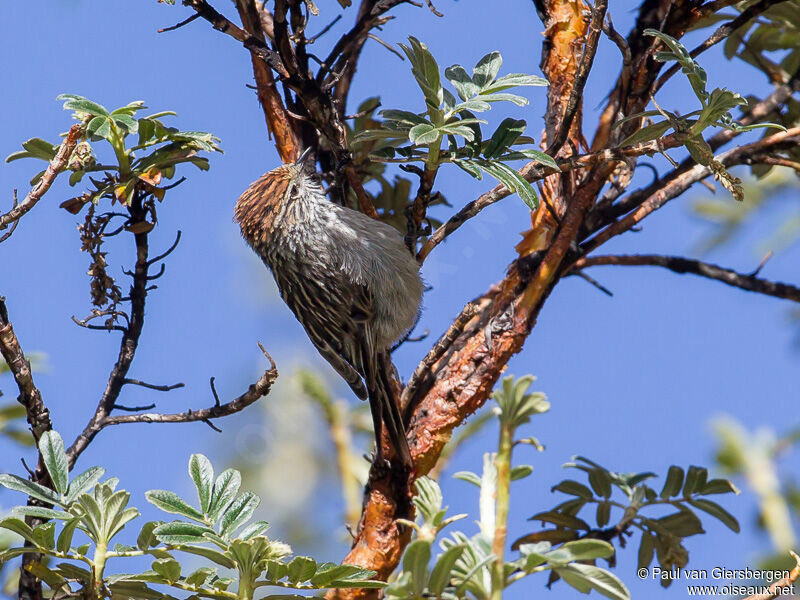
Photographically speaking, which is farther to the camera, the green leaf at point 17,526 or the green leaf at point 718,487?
the green leaf at point 718,487

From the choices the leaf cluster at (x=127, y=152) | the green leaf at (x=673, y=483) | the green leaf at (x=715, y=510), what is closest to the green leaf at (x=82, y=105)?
the leaf cluster at (x=127, y=152)

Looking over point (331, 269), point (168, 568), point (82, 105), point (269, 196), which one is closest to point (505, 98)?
point (82, 105)

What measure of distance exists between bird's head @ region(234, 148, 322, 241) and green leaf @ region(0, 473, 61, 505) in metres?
1.76

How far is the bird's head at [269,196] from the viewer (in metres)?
3.43

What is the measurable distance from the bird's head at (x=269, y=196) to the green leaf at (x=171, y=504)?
173cm

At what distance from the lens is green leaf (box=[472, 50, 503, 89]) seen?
6.82ft

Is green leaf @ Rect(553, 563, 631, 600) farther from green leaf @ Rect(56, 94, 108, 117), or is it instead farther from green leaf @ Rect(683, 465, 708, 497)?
green leaf @ Rect(56, 94, 108, 117)

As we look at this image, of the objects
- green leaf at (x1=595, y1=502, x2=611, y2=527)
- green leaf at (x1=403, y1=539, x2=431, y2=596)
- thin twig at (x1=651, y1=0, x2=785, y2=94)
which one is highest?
thin twig at (x1=651, y1=0, x2=785, y2=94)

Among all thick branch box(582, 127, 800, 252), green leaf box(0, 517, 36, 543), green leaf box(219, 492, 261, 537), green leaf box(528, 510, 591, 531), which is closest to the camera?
green leaf box(0, 517, 36, 543)

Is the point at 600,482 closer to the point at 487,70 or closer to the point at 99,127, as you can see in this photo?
the point at 487,70

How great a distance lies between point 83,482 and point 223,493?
0.99ft

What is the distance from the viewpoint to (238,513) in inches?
72.8

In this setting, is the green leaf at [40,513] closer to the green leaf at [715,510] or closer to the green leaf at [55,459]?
the green leaf at [55,459]

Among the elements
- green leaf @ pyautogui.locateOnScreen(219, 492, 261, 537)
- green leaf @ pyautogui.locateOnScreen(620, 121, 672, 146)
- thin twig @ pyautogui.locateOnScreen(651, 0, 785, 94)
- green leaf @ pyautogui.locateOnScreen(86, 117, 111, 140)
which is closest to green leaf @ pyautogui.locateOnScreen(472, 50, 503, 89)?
green leaf @ pyautogui.locateOnScreen(620, 121, 672, 146)
